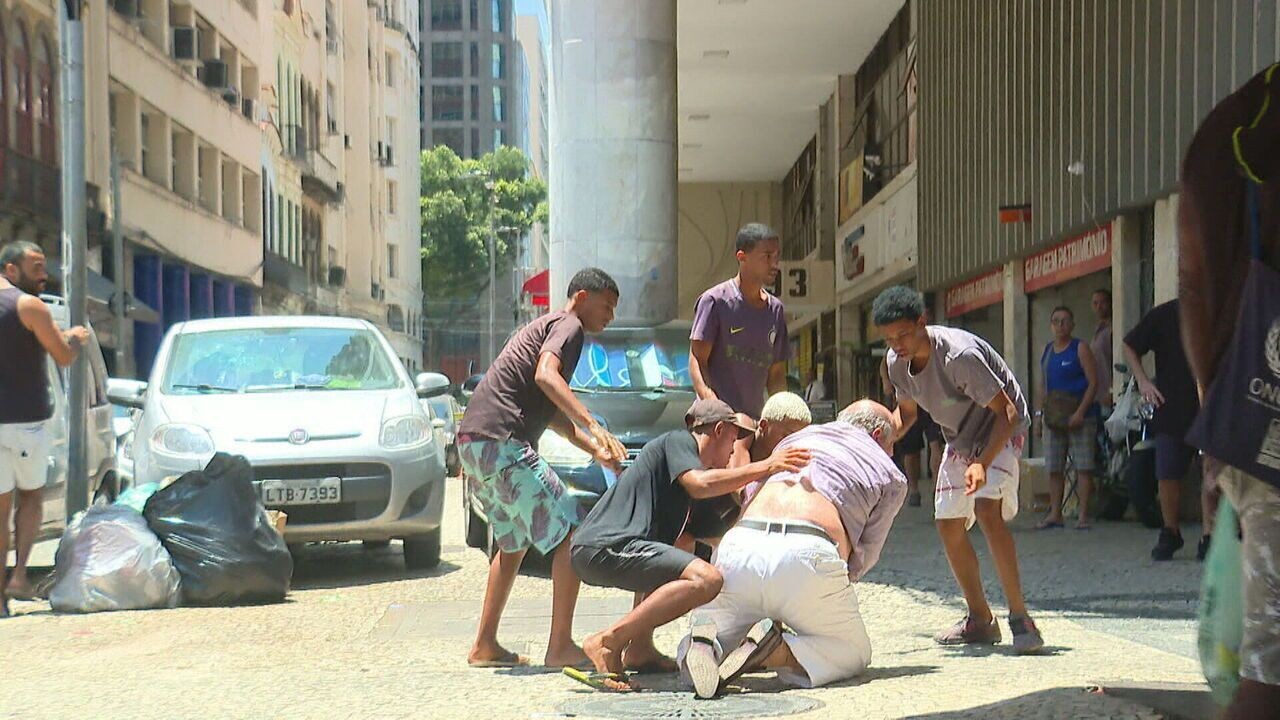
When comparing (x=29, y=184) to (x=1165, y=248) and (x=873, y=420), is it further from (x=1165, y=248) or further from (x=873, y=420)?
(x=873, y=420)

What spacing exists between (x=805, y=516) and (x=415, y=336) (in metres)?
74.9

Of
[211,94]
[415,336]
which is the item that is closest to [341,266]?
[415,336]

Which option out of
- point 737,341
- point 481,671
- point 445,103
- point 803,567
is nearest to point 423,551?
point 737,341

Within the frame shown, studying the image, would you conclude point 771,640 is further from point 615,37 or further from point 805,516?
point 615,37

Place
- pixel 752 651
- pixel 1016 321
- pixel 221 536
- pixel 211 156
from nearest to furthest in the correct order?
pixel 752 651 → pixel 221 536 → pixel 1016 321 → pixel 211 156

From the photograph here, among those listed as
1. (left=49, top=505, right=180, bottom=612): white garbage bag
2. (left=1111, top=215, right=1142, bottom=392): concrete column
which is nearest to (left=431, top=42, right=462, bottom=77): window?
(left=1111, top=215, right=1142, bottom=392): concrete column

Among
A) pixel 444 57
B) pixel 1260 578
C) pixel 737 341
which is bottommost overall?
pixel 1260 578

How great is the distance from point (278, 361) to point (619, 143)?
6240 mm

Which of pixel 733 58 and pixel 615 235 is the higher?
pixel 733 58

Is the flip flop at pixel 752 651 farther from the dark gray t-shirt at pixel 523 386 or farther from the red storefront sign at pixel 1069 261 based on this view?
the red storefront sign at pixel 1069 261

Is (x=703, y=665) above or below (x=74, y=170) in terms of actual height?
below

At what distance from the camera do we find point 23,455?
28.9 feet

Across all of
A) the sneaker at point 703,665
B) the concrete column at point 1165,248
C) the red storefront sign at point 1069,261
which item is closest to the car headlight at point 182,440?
the sneaker at point 703,665

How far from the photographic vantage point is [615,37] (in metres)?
16.7
